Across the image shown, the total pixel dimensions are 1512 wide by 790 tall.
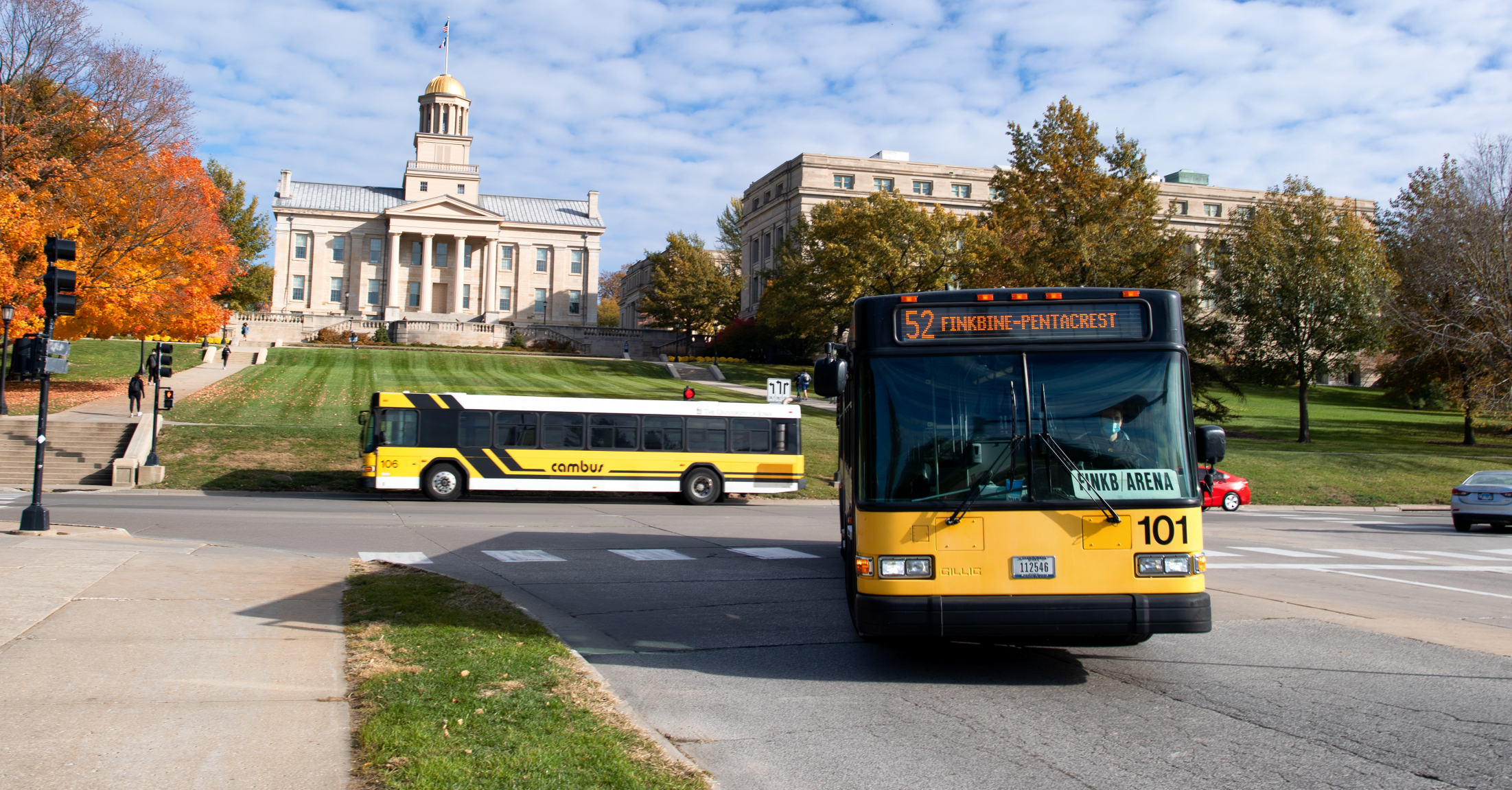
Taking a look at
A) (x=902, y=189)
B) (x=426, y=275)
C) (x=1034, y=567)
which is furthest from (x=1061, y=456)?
(x=426, y=275)

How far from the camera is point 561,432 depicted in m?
24.6

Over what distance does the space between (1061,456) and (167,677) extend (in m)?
5.80

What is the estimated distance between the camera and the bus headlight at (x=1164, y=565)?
662cm

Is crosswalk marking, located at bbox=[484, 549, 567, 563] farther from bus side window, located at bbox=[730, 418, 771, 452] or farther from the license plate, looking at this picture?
bus side window, located at bbox=[730, 418, 771, 452]

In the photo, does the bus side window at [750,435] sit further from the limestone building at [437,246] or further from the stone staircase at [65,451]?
the limestone building at [437,246]

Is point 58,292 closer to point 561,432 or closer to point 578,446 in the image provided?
point 561,432

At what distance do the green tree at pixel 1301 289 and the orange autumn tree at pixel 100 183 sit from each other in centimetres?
3898

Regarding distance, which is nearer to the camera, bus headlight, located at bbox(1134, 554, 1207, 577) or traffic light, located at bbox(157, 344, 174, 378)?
bus headlight, located at bbox(1134, 554, 1207, 577)

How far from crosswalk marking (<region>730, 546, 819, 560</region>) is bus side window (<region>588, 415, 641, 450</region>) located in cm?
997

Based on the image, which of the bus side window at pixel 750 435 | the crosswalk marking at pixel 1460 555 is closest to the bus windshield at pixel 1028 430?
the crosswalk marking at pixel 1460 555

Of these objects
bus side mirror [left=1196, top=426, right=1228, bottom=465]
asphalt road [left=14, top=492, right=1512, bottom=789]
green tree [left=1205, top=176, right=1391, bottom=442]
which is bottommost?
asphalt road [left=14, top=492, right=1512, bottom=789]

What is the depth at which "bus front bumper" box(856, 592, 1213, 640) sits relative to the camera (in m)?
6.53

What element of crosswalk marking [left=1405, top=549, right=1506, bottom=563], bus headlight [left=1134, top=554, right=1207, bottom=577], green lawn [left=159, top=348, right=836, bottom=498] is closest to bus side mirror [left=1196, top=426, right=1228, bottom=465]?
bus headlight [left=1134, top=554, right=1207, bottom=577]

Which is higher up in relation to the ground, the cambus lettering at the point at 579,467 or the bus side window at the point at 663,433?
the bus side window at the point at 663,433
